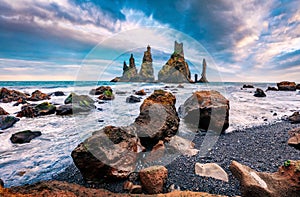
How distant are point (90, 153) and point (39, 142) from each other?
11.8 ft

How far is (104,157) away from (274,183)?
299 cm

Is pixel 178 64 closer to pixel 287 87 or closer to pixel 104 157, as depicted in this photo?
pixel 104 157

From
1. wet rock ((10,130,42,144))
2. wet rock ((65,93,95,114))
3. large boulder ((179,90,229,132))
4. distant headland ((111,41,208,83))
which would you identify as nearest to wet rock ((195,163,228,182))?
large boulder ((179,90,229,132))

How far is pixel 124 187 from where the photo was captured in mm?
2975

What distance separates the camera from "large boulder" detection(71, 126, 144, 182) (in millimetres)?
3154

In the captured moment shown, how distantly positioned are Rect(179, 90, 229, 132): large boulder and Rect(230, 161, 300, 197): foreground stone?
3584 mm

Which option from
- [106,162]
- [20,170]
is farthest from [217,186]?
[20,170]

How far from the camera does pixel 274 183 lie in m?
2.51

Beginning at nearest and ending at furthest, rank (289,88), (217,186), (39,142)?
(217,186) → (39,142) → (289,88)

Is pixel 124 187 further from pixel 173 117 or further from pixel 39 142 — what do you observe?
pixel 39 142

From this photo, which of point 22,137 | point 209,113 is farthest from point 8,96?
point 209,113

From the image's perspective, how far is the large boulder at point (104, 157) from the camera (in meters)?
3.15

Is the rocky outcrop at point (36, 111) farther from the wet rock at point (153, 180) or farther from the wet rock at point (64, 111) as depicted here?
the wet rock at point (153, 180)

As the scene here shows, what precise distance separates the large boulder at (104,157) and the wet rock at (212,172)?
140cm
